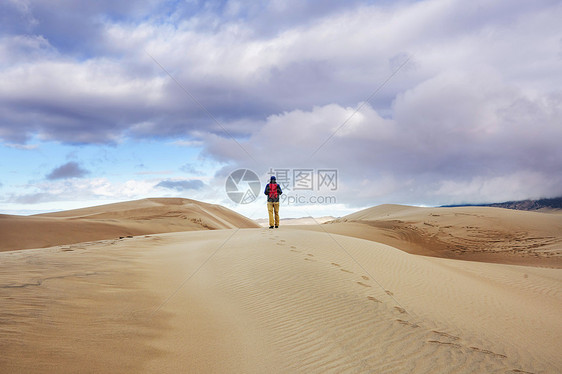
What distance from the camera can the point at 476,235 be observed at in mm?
26125

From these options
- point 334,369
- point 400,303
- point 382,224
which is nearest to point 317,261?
point 400,303

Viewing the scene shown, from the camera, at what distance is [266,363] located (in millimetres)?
4273

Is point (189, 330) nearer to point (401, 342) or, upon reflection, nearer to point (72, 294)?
point (72, 294)

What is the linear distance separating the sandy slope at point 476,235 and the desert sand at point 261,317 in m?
12.5

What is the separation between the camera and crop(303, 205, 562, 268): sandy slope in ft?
69.2

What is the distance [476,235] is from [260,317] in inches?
999

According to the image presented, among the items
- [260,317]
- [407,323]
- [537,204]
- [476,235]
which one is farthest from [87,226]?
[537,204]

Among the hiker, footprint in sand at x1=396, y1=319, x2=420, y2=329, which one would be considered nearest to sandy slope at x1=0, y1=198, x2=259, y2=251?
the hiker

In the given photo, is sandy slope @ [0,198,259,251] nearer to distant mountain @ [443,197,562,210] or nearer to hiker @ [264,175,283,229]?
hiker @ [264,175,283,229]

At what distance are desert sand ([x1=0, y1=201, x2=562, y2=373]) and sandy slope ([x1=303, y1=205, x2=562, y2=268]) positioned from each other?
41.0ft

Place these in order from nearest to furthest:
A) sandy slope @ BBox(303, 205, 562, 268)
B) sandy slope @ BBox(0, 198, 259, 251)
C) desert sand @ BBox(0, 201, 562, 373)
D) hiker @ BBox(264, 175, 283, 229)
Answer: desert sand @ BBox(0, 201, 562, 373) → hiker @ BBox(264, 175, 283, 229) → sandy slope @ BBox(0, 198, 259, 251) → sandy slope @ BBox(303, 205, 562, 268)

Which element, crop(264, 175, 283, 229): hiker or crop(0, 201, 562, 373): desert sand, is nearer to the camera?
crop(0, 201, 562, 373): desert sand

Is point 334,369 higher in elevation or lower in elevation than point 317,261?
lower

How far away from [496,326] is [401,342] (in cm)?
262
